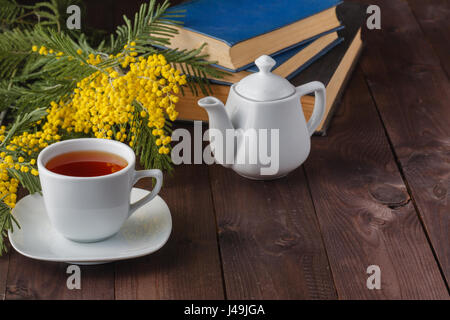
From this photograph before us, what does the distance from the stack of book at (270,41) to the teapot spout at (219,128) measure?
0.57ft

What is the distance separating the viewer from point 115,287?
730 millimetres

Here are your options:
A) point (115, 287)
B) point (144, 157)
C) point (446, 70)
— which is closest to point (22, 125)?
point (144, 157)

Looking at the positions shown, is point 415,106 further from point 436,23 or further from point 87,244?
point 87,244

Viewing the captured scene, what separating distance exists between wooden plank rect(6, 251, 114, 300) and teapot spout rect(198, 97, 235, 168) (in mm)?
245

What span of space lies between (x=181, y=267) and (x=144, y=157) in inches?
8.7

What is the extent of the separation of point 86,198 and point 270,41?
19.8 inches

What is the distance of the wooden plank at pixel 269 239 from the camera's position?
741 millimetres

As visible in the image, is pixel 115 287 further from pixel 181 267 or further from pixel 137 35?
pixel 137 35

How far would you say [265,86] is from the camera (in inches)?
35.2

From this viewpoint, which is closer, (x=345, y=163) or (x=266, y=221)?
(x=266, y=221)

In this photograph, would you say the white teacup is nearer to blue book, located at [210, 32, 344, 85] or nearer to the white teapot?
the white teapot

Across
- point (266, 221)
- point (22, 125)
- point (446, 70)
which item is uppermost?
point (22, 125)
